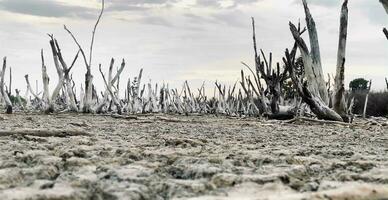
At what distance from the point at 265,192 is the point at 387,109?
32862 mm

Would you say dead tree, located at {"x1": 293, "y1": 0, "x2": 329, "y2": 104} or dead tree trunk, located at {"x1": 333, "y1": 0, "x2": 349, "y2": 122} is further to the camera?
dead tree, located at {"x1": 293, "y1": 0, "x2": 329, "y2": 104}

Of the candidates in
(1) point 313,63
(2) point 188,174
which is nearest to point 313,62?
(1) point 313,63

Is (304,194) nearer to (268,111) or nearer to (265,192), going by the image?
(265,192)

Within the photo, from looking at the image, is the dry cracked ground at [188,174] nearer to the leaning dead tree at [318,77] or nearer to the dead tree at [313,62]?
the leaning dead tree at [318,77]

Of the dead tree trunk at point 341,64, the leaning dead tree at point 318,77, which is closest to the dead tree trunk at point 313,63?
the leaning dead tree at point 318,77

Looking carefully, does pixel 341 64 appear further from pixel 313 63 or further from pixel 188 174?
pixel 188 174

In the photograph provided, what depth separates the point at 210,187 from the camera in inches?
90.4

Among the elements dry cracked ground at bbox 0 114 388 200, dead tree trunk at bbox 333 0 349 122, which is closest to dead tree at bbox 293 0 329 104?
dead tree trunk at bbox 333 0 349 122

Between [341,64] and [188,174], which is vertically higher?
[341,64]

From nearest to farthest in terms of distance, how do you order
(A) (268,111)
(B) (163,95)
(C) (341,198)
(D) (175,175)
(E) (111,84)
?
(C) (341,198) < (D) (175,175) < (A) (268,111) < (E) (111,84) < (B) (163,95)

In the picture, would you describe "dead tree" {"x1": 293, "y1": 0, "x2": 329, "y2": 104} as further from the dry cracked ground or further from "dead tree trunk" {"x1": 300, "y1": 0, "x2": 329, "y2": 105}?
the dry cracked ground

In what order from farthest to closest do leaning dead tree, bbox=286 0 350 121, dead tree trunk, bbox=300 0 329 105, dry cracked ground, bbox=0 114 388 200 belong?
1. dead tree trunk, bbox=300 0 329 105
2. leaning dead tree, bbox=286 0 350 121
3. dry cracked ground, bbox=0 114 388 200

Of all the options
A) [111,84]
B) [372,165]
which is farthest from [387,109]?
[372,165]

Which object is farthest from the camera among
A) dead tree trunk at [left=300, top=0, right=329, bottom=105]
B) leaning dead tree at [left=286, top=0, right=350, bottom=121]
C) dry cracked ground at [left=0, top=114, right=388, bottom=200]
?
dead tree trunk at [left=300, top=0, right=329, bottom=105]
